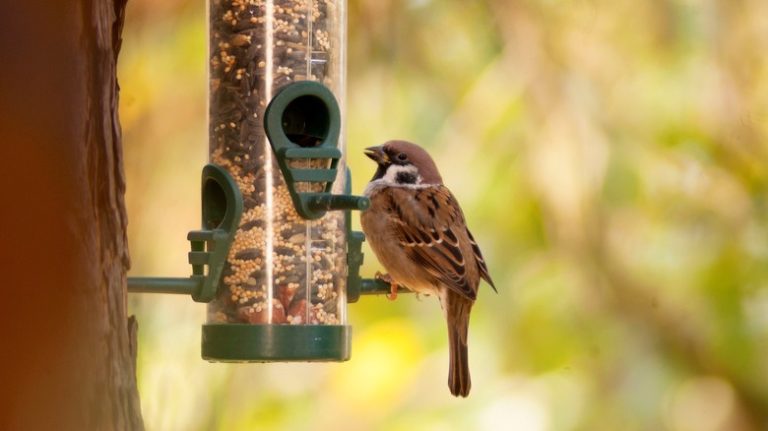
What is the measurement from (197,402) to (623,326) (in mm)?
2258

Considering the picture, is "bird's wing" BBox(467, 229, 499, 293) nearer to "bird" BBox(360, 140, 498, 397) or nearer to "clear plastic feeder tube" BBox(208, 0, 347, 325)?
"bird" BBox(360, 140, 498, 397)

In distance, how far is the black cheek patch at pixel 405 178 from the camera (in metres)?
5.84

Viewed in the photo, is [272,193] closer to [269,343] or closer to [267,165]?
[267,165]

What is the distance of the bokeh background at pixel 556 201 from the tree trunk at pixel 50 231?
4.57 m

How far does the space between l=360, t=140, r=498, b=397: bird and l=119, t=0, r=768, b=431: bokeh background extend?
495 millimetres

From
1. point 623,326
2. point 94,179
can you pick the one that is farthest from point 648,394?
point 94,179

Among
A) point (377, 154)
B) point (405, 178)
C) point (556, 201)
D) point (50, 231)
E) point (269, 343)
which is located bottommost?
point (269, 343)

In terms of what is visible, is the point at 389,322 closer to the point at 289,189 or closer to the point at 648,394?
the point at 648,394

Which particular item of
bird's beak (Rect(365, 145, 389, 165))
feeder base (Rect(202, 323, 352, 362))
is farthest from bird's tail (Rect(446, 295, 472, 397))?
feeder base (Rect(202, 323, 352, 362))

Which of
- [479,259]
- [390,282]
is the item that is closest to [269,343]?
[390,282]

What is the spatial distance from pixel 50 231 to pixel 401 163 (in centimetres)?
463

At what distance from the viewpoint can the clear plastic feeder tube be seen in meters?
4.60

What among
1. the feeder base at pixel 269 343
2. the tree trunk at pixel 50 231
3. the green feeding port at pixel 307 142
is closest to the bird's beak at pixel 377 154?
the green feeding port at pixel 307 142

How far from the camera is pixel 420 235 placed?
5883 millimetres
